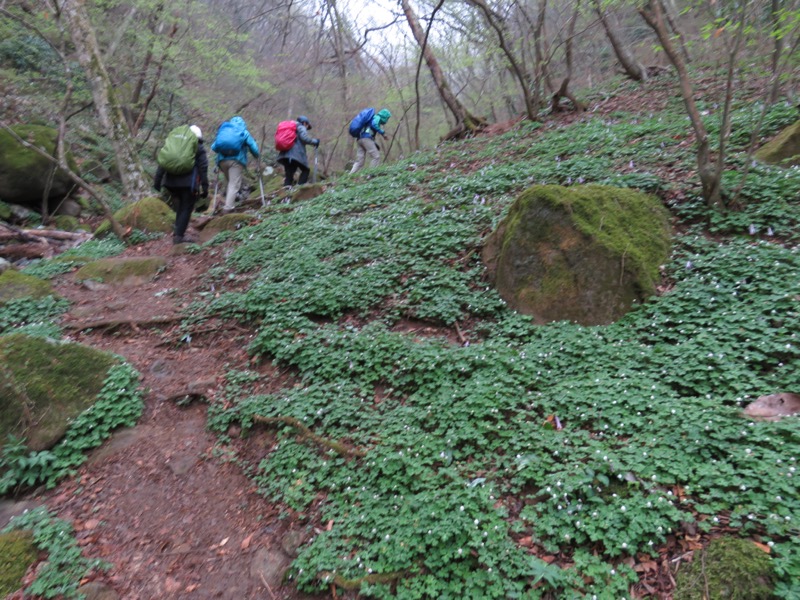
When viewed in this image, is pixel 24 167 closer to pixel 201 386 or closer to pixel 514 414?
pixel 201 386

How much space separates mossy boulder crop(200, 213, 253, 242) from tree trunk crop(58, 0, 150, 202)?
3540 mm

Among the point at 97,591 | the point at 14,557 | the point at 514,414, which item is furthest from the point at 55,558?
the point at 514,414

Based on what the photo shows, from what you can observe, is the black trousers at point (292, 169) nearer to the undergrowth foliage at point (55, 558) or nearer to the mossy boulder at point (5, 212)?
the mossy boulder at point (5, 212)

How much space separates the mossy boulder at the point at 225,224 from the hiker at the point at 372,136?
443 cm

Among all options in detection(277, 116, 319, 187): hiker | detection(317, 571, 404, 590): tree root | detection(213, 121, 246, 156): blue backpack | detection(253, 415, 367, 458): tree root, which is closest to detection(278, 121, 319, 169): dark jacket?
detection(277, 116, 319, 187): hiker

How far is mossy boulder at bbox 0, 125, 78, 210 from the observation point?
1168cm

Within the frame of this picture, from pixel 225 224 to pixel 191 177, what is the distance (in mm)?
1685

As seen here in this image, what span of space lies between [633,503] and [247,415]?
10.4ft

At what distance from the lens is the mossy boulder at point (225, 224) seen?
9742 mm

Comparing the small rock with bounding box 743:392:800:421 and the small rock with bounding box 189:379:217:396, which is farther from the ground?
the small rock with bounding box 189:379:217:396

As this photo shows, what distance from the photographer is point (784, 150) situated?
6355 millimetres

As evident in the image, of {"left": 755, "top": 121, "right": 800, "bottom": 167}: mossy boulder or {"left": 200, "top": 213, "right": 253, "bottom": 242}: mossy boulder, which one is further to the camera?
{"left": 200, "top": 213, "right": 253, "bottom": 242}: mossy boulder

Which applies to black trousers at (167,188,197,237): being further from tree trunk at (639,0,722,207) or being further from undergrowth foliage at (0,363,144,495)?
tree trunk at (639,0,722,207)

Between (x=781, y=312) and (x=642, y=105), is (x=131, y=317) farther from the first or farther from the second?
(x=642, y=105)
